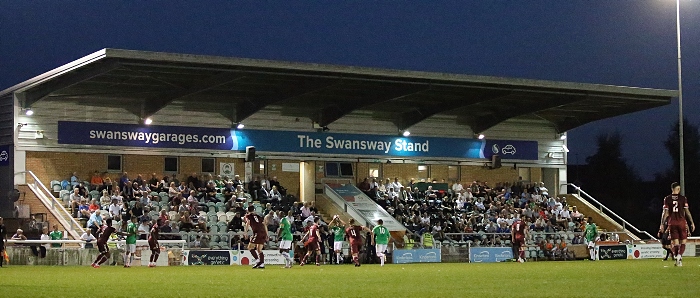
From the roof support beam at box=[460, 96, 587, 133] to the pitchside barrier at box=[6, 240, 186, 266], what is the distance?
730 inches

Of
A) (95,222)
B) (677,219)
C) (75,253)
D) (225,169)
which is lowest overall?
(75,253)

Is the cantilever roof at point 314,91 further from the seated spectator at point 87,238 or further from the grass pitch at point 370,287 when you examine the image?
the grass pitch at point 370,287

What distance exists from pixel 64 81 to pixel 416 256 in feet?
45.8

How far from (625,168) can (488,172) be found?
110 ft

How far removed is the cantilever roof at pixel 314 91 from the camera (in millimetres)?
34719

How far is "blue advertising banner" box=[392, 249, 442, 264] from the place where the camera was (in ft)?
122

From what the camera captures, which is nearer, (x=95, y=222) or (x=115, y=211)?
(x=95, y=222)

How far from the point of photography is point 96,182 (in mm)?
37969

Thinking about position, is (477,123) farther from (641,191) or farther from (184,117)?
(641,191)

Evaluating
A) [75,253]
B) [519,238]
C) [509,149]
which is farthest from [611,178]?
[75,253]

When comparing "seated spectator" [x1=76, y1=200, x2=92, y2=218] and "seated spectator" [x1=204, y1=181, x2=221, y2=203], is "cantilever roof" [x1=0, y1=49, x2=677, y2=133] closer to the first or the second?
"seated spectator" [x1=204, y1=181, x2=221, y2=203]

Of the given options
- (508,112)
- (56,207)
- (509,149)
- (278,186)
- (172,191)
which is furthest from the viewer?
(509,149)

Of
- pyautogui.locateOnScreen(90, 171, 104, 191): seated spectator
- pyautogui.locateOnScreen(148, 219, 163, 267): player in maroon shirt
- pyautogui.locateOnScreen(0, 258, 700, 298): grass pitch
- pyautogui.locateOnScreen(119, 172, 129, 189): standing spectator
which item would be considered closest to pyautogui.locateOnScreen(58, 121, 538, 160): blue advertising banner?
pyautogui.locateOnScreen(90, 171, 104, 191): seated spectator

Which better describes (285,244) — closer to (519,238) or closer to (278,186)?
(519,238)
